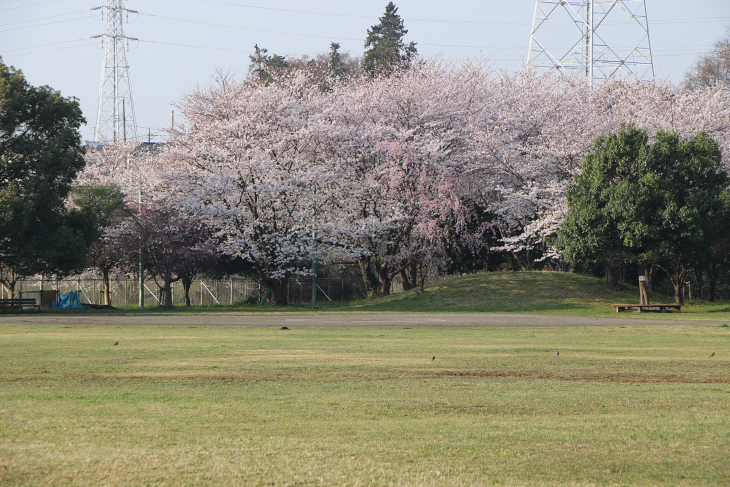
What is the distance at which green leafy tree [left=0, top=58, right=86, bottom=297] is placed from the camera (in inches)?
1345

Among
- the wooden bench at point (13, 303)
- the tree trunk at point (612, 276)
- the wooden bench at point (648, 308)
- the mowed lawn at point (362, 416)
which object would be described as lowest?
the wooden bench at point (648, 308)

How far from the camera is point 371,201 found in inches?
1735

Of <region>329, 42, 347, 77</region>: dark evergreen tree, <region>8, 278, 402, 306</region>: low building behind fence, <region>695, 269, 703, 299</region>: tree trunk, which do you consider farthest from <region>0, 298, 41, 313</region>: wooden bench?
<region>329, 42, 347, 77</region>: dark evergreen tree

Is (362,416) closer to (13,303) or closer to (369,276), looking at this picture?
(13,303)

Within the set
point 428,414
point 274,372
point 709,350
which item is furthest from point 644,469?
point 709,350

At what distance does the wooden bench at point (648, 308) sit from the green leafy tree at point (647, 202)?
2.16 m

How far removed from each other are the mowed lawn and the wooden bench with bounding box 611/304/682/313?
58.0ft

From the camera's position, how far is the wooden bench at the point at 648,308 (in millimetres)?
33250

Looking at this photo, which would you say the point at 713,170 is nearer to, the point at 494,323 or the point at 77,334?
the point at 494,323

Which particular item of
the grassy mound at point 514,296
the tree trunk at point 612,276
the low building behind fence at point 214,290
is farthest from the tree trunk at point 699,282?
the low building behind fence at point 214,290

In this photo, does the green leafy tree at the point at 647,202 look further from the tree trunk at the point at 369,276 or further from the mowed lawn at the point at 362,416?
the mowed lawn at the point at 362,416

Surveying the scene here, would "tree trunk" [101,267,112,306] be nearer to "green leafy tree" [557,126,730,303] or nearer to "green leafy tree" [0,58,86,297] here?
"green leafy tree" [0,58,86,297]

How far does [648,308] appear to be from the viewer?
33750mm

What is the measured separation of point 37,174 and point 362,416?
1266 inches
